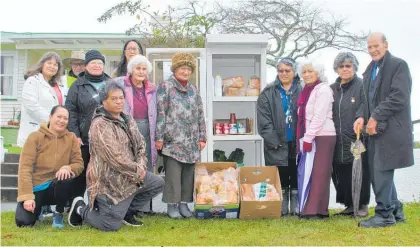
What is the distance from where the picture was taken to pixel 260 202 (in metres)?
4.77

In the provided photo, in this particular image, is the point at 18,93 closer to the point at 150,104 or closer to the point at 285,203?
the point at 150,104

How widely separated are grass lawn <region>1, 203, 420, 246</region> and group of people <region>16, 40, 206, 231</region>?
19cm

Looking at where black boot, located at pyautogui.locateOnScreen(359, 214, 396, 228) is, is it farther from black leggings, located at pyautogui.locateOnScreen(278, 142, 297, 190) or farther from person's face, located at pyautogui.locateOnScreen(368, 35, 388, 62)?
person's face, located at pyautogui.locateOnScreen(368, 35, 388, 62)

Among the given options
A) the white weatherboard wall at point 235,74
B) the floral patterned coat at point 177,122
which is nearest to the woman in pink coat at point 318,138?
the floral patterned coat at point 177,122

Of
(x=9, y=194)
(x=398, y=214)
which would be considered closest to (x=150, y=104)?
(x=398, y=214)

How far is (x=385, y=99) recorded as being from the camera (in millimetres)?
4359

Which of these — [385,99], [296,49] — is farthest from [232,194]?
[296,49]

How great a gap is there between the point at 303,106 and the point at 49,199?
103 inches

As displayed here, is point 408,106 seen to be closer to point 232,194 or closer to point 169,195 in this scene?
point 232,194

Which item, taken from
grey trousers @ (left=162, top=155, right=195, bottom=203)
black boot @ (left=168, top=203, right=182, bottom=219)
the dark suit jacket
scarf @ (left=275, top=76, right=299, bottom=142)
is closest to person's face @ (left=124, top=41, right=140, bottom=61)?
grey trousers @ (left=162, top=155, right=195, bottom=203)

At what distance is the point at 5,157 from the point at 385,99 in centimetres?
659

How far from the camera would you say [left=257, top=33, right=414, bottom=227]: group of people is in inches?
169

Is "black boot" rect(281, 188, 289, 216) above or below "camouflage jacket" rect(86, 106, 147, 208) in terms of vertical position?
below

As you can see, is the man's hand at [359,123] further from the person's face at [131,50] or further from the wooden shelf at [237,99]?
the person's face at [131,50]
